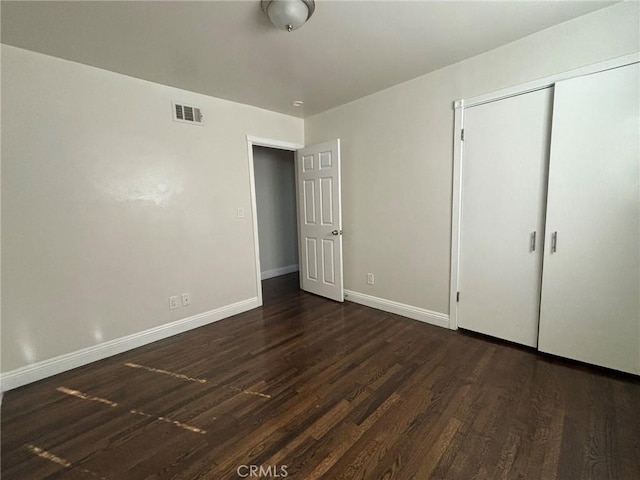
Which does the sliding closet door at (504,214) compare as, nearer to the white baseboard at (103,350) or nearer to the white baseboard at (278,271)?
the white baseboard at (103,350)

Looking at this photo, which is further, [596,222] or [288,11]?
[596,222]

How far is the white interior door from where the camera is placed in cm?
343

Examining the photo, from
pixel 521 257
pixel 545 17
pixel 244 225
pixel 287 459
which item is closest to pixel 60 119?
pixel 244 225

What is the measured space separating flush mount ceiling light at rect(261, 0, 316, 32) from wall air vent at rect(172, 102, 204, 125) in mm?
1521

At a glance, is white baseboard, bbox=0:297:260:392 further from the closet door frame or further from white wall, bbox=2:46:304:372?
the closet door frame

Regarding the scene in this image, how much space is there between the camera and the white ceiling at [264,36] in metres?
1.69

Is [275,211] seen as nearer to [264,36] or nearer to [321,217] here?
[321,217]

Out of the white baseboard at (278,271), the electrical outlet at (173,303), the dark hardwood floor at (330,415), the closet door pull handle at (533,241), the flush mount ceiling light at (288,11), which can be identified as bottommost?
the dark hardwood floor at (330,415)

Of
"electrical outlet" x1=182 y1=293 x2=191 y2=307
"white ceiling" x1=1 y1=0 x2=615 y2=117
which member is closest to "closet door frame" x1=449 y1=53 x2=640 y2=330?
"white ceiling" x1=1 y1=0 x2=615 y2=117

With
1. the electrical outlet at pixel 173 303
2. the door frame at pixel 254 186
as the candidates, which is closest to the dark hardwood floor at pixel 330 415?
the electrical outlet at pixel 173 303

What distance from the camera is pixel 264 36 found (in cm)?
194

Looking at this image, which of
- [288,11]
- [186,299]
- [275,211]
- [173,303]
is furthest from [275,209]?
[288,11]

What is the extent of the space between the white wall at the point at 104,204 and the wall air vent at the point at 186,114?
0.06 metres

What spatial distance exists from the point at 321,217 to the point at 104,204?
7.47ft
